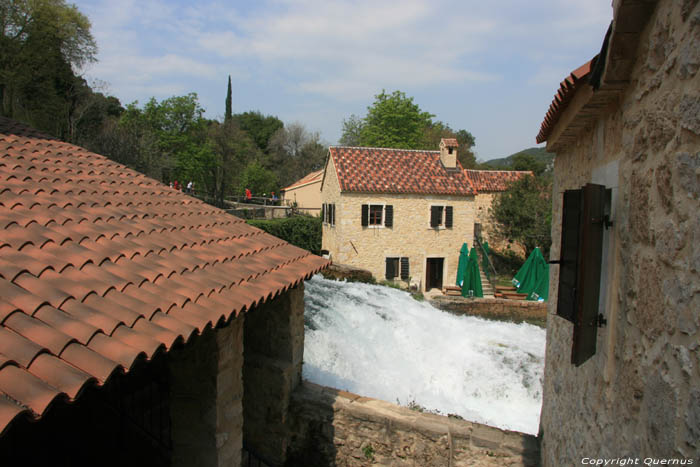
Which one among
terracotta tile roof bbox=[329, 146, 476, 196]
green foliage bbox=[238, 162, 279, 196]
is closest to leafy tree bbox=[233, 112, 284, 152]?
green foliage bbox=[238, 162, 279, 196]

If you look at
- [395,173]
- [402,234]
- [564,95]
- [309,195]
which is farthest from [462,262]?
[564,95]

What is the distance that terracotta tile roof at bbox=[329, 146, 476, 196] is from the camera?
19.9 m

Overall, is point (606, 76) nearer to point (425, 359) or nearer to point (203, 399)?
point (203, 399)

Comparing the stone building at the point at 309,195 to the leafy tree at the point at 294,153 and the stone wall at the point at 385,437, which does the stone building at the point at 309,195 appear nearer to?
the leafy tree at the point at 294,153

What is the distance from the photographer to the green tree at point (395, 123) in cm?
3684

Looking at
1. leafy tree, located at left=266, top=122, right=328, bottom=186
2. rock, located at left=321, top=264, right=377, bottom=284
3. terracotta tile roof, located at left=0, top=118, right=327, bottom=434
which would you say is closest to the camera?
terracotta tile roof, located at left=0, top=118, right=327, bottom=434

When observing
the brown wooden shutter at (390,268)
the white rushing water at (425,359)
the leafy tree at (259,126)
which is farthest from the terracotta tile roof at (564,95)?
the leafy tree at (259,126)

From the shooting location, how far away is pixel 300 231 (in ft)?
78.9

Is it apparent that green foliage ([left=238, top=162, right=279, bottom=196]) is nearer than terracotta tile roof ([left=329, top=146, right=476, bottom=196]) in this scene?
No

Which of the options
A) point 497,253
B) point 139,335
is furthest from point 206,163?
point 139,335

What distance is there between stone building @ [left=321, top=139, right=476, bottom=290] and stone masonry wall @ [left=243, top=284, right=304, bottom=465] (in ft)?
45.2

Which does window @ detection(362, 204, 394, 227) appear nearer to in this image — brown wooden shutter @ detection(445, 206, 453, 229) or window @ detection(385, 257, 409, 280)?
window @ detection(385, 257, 409, 280)

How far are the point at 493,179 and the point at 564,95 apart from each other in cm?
2628

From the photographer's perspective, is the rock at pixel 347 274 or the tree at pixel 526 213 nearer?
the rock at pixel 347 274
